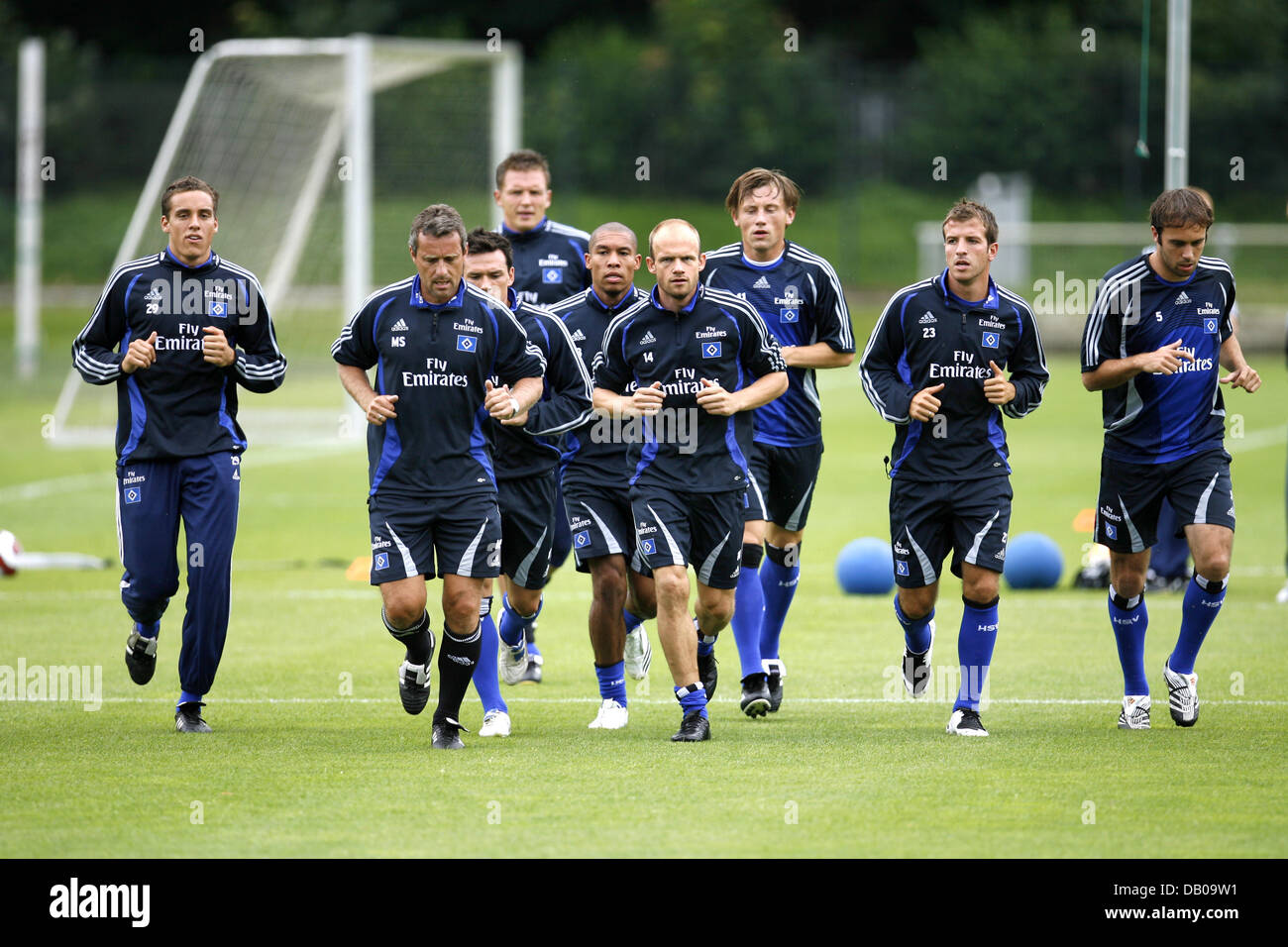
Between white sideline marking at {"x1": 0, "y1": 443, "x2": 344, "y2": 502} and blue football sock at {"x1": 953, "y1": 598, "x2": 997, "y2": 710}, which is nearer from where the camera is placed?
blue football sock at {"x1": 953, "y1": 598, "x2": 997, "y2": 710}

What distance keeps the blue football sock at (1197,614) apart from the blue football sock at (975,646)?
0.86 meters

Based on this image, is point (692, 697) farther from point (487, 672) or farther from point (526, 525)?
point (526, 525)

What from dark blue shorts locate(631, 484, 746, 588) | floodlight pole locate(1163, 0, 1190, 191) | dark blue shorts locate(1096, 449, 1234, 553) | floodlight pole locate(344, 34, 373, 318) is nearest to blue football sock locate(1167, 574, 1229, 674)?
dark blue shorts locate(1096, 449, 1234, 553)

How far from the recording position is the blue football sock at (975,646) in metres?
8.05

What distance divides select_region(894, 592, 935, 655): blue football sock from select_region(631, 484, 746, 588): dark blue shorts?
888 mm

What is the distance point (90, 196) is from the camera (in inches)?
1657

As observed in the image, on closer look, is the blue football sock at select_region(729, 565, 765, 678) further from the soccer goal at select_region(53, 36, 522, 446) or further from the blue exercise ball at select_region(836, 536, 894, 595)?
the soccer goal at select_region(53, 36, 522, 446)

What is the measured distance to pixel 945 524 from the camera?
26.7 ft

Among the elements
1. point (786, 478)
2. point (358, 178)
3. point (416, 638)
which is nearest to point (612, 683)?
point (416, 638)

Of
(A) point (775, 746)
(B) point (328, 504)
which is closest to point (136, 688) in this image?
(A) point (775, 746)

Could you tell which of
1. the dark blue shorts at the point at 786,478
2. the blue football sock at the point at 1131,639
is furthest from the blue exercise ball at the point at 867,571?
the blue football sock at the point at 1131,639

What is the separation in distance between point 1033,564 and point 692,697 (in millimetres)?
5723

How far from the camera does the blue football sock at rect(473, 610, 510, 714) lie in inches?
324

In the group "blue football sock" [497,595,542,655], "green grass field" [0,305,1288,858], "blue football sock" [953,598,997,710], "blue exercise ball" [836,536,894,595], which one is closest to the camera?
"green grass field" [0,305,1288,858]
